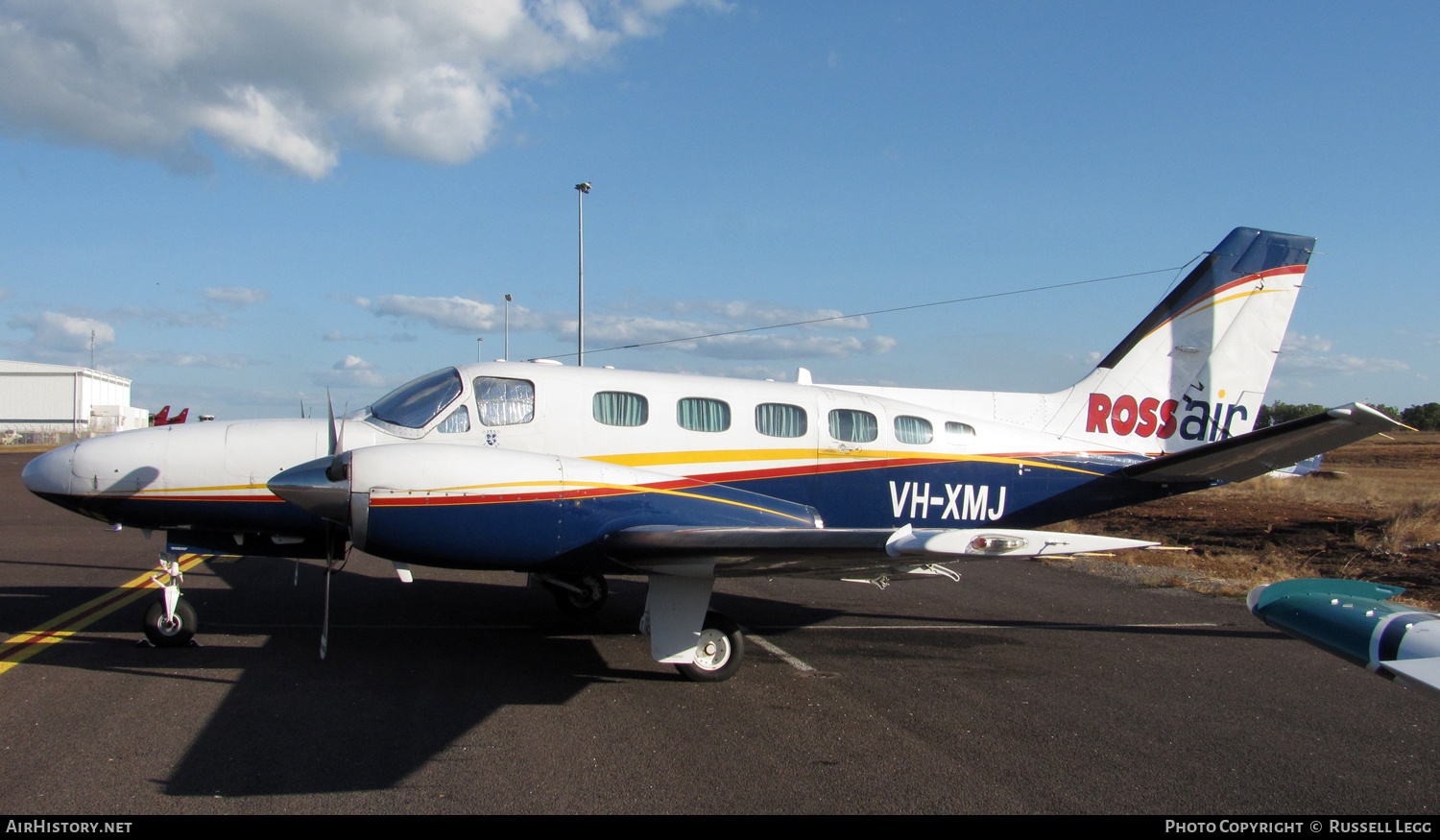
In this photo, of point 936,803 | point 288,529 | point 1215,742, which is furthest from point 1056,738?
point 288,529

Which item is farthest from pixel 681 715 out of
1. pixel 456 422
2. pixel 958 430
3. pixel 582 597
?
pixel 958 430

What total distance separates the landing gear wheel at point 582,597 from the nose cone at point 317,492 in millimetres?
3108

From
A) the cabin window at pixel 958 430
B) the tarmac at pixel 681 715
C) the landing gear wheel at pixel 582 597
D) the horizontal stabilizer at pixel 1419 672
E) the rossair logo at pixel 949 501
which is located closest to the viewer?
the horizontal stabilizer at pixel 1419 672

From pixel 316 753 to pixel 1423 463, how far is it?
53.0 meters

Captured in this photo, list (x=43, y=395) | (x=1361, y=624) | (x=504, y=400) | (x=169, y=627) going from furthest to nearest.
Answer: (x=43, y=395)
(x=504, y=400)
(x=169, y=627)
(x=1361, y=624)

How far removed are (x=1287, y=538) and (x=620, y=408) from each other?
562 inches

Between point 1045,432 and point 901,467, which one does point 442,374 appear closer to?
point 901,467

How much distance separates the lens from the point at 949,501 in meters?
8.27

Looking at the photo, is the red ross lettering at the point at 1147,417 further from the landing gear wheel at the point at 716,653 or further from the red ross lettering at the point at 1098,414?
the landing gear wheel at the point at 716,653

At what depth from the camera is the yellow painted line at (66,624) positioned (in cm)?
654

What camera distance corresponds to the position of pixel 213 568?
37.7ft

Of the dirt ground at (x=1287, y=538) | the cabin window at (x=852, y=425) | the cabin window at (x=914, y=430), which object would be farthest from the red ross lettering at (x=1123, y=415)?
the cabin window at (x=852, y=425)

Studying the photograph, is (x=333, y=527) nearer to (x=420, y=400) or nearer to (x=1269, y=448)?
(x=420, y=400)

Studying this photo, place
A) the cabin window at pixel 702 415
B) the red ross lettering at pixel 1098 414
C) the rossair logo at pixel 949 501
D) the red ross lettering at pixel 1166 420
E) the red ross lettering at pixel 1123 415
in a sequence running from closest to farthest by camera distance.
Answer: the cabin window at pixel 702 415 → the rossair logo at pixel 949 501 → the red ross lettering at pixel 1098 414 → the red ross lettering at pixel 1123 415 → the red ross lettering at pixel 1166 420
